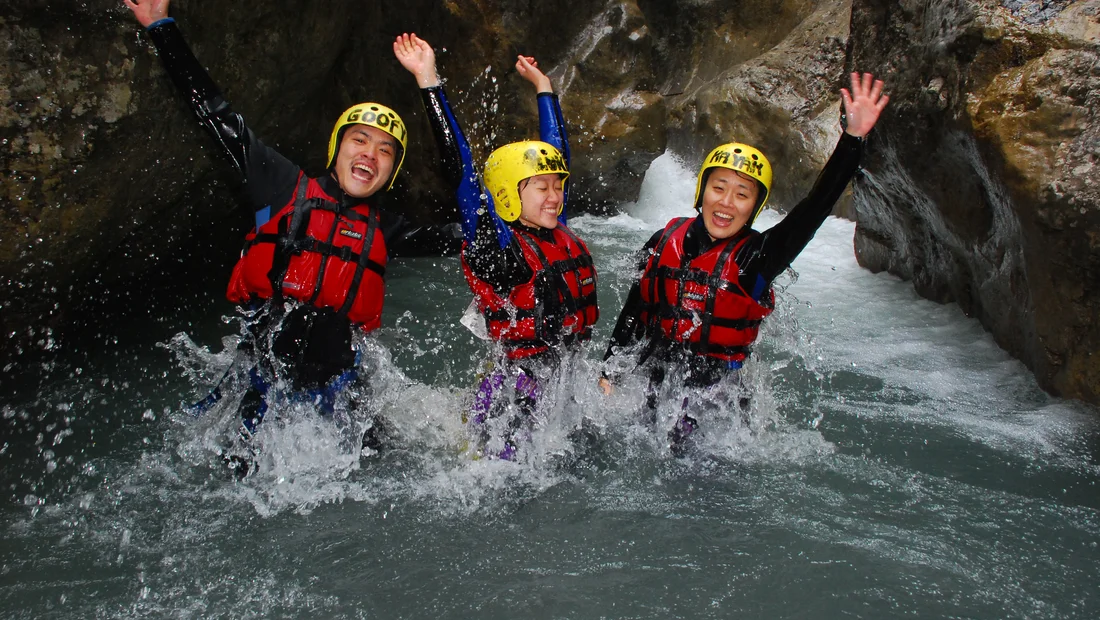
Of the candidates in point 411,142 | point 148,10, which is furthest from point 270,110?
point 148,10

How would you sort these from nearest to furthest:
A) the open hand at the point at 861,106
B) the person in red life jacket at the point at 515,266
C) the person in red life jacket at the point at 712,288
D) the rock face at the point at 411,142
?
the open hand at the point at 861,106 → the person in red life jacket at the point at 515,266 → the person in red life jacket at the point at 712,288 → the rock face at the point at 411,142

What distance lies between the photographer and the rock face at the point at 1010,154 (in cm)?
411

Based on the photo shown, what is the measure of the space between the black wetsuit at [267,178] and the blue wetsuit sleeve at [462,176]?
0.34m

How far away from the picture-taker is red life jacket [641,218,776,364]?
3.77 meters

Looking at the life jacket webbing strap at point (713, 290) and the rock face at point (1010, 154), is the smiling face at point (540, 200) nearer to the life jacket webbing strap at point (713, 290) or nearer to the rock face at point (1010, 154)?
the life jacket webbing strap at point (713, 290)

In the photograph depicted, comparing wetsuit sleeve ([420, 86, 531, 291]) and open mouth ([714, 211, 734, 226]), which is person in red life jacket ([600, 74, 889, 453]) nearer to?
open mouth ([714, 211, 734, 226])

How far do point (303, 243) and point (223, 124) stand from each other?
63 centimetres

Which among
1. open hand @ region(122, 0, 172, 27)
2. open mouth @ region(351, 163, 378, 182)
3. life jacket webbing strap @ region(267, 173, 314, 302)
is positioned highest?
open hand @ region(122, 0, 172, 27)

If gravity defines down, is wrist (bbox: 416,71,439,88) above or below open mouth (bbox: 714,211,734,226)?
above

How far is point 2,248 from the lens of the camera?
14.1ft

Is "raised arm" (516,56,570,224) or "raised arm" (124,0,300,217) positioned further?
"raised arm" (516,56,570,224)

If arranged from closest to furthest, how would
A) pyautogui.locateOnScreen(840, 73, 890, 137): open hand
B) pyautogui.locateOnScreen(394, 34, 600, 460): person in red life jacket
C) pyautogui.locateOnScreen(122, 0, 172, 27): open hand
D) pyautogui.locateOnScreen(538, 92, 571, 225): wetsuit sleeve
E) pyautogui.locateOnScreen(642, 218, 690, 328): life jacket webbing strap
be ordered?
pyautogui.locateOnScreen(840, 73, 890, 137): open hand, pyautogui.locateOnScreen(122, 0, 172, 27): open hand, pyautogui.locateOnScreen(394, 34, 600, 460): person in red life jacket, pyautogui.locateOnScreen(642, 218, 690, 328): life jacket webbing strap, pyautogui.locateOnScreen(538, 92, 571, 225): wetsuit sleeve

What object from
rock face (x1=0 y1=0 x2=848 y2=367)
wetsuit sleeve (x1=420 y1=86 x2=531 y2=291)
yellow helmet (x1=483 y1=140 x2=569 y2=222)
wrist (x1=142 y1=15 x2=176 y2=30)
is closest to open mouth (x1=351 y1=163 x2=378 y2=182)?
wetsuit sleeve (x1=420 y1=86 x2=531 y2=291)

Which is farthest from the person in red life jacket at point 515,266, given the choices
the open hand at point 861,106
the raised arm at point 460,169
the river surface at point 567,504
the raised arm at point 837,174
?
the open hand at point 861,106
